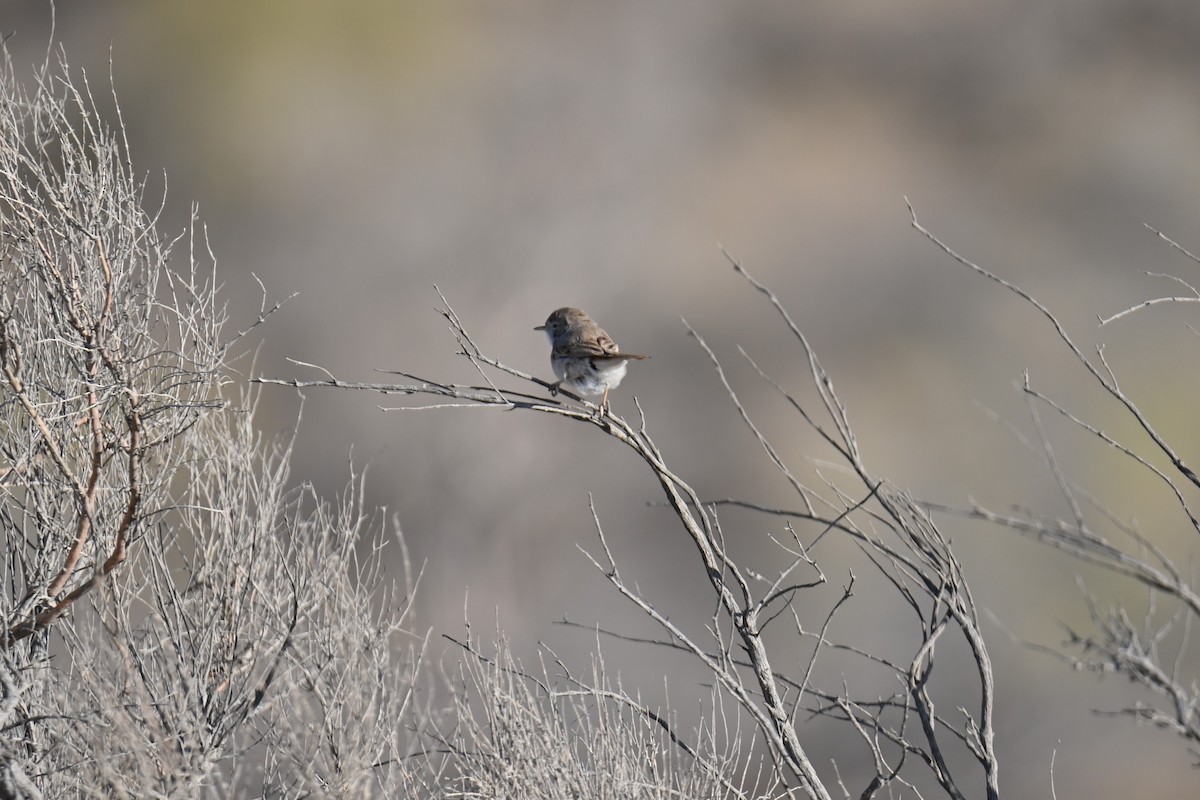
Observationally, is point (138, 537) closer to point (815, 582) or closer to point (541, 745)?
point (541, 745)

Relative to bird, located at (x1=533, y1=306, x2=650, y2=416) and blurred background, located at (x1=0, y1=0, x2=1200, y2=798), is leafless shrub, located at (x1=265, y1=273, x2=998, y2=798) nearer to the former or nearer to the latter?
bird, located at (x1=533, y1=306, x2=650, y2=416)

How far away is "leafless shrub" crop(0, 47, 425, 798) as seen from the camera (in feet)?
17.2

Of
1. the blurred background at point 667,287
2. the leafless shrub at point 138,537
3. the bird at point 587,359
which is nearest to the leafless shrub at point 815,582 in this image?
the leafless shrub at point 138,537

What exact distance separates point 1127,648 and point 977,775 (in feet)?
72.5

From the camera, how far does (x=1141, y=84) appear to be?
33.8 m

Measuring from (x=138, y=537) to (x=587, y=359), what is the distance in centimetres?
270

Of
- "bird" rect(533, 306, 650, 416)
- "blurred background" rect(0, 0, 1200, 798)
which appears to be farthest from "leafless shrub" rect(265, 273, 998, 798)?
"blurred background" rect(0, 0, 1200, 798)

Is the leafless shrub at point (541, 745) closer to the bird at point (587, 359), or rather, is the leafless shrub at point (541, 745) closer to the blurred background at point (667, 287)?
the bird at point (587, 359)

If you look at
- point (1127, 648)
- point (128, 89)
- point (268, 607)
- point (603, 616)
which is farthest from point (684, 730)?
point (128, 89)

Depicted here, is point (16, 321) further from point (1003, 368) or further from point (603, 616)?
point (1003, 368)

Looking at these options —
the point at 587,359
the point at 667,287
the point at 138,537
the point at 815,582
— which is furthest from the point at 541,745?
the point at 667,287

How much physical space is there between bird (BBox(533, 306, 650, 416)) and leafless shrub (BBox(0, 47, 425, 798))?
1.85 m

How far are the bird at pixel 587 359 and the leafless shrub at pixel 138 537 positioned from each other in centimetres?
185

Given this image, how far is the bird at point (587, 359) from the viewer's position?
7.00 m
